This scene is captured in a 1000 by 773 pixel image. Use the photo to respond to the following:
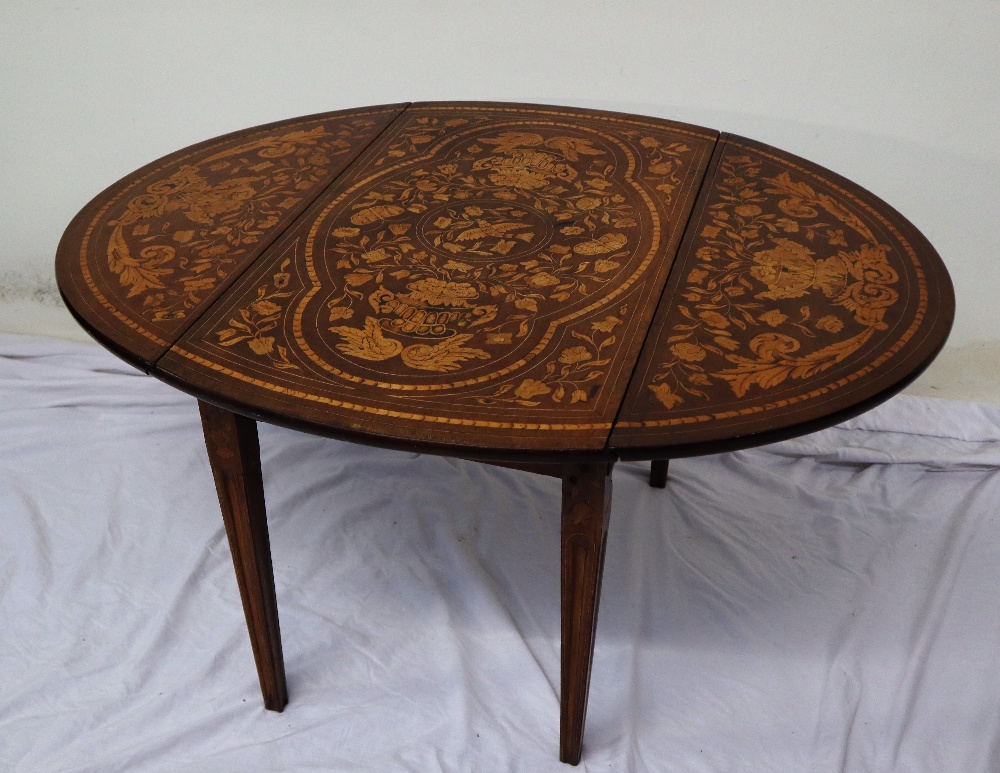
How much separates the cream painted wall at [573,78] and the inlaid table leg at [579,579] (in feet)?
5.06

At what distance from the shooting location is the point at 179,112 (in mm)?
3236

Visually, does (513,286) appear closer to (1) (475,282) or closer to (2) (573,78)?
(1) (475,282)

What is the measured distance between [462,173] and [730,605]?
3.52 feet

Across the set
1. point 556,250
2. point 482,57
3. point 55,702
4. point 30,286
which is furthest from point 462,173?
point 30,286

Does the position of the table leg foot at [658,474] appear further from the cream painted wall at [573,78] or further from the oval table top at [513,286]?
the cream painted wall at [573,78]

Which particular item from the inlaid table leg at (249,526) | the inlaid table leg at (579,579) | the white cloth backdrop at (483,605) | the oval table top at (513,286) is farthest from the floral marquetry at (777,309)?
the white cloth backdrop at (483,605)

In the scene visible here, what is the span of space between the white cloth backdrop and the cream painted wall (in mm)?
586

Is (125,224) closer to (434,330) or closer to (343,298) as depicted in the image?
(343,298)

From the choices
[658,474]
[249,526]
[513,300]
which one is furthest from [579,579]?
[658,474]

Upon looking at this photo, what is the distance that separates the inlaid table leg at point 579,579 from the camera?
5.59 feet

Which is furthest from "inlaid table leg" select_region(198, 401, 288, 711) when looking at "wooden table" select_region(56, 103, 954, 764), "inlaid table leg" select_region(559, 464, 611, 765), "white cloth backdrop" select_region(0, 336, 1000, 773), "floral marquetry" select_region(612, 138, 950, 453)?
"floral marquetry" select_region(612, 138, 950, 453)

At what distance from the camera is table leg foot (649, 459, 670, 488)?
271 cm

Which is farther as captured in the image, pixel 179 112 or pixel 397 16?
pixel 179 112

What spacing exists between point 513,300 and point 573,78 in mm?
1296
